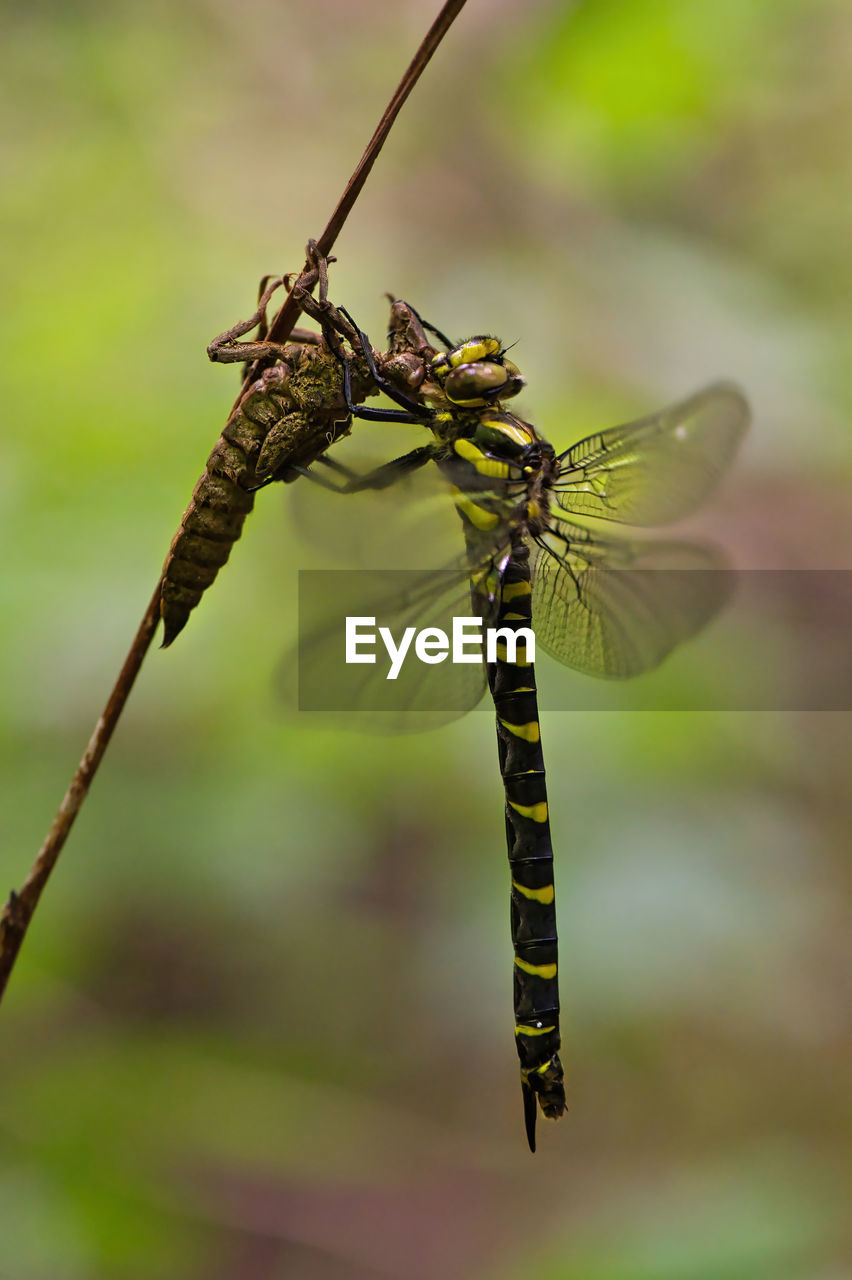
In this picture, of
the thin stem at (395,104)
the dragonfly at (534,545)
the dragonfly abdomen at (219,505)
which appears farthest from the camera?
the dragonfly at (534,545)

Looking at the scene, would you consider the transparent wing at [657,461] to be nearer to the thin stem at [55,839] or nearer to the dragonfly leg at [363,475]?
the dragonfly leg at [363,475]

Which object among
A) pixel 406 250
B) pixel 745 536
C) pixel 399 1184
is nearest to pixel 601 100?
pixel 406 250

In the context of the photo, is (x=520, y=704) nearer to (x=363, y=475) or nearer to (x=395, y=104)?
(x=363, y=475)

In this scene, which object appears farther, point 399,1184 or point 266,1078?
point 399,1184

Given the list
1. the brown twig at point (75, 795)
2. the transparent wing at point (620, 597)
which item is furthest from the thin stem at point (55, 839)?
the transparent wing at point (620, 597)

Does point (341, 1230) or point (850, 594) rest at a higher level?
point (850, 594)

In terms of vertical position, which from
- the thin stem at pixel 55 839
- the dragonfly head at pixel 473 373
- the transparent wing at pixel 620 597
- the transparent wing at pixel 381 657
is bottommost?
the thin stem at pixel 55 839

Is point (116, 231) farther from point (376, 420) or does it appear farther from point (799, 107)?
point (799, 107)

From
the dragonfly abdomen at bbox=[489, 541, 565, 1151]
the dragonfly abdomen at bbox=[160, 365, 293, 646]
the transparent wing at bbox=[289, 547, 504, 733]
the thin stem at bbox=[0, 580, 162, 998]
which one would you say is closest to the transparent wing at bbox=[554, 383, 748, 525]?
the dragonfly abdomen at bbox=[489, 541, 565, 1151]
